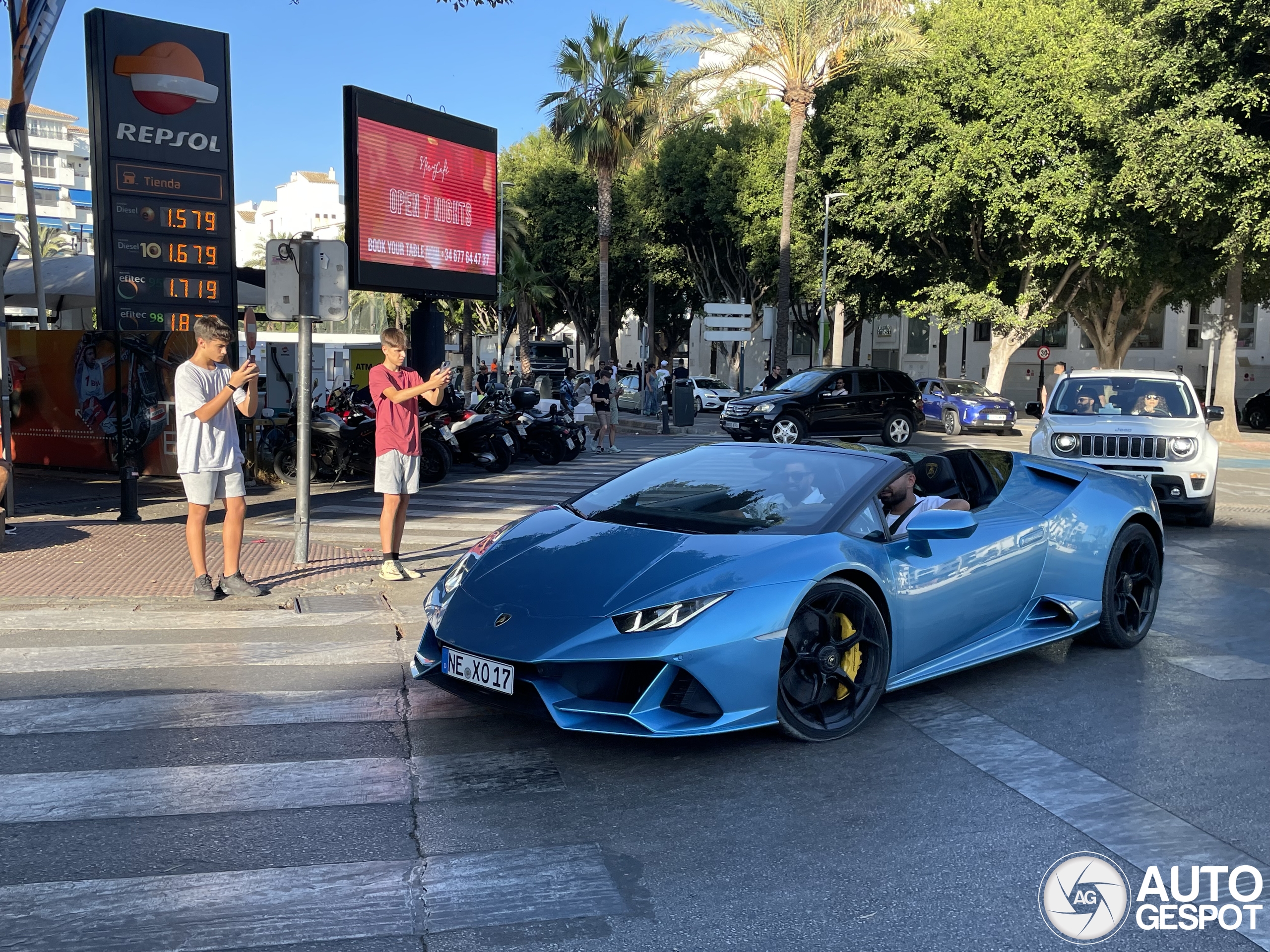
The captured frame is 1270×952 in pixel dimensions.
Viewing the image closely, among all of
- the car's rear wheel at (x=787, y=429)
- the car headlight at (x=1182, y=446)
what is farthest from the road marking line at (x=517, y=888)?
the car's rear wheel at (x=787, y=429)

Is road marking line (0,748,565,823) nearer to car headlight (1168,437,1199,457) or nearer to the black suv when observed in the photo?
car headlight (1168,437,1199,457)

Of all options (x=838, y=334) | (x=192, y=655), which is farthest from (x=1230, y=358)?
(x=192, y=655)

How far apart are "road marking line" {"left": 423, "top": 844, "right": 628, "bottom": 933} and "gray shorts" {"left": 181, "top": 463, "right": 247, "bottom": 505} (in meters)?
4.34

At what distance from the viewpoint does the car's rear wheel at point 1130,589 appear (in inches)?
249

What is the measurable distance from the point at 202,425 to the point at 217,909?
14.9 ft

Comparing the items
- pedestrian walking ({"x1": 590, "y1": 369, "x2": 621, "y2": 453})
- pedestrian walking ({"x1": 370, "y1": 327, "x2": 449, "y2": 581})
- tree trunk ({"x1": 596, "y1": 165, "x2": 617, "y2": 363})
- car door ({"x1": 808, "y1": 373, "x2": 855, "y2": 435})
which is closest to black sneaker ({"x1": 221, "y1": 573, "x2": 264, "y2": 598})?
pedestrian walking ({"x1": 370, "y1": 327, "x2": 449, "y2": 581})

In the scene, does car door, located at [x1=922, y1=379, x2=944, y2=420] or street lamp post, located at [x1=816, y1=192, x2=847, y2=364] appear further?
street lamp post, located at [x1=816, y1=192, x2=847, y2=364]

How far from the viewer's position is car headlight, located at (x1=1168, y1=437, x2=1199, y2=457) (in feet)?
37.5

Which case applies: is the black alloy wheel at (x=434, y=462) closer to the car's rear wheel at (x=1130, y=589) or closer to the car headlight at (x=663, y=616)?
the car's rear wheel at (x=1130, y=589)

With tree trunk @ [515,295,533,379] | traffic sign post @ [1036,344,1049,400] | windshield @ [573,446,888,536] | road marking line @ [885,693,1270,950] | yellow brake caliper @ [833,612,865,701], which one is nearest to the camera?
road marking line @ [885,693,1270,950]

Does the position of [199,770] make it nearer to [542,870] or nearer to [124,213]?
[542,870]

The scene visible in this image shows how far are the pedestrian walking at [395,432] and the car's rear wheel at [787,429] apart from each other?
16.1 meters

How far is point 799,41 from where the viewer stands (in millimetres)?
29453

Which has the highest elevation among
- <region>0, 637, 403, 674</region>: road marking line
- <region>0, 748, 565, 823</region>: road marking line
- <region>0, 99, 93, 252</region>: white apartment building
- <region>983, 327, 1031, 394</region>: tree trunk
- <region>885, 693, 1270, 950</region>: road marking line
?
<region>0, 99, 93, 252</region>: white apartment building
